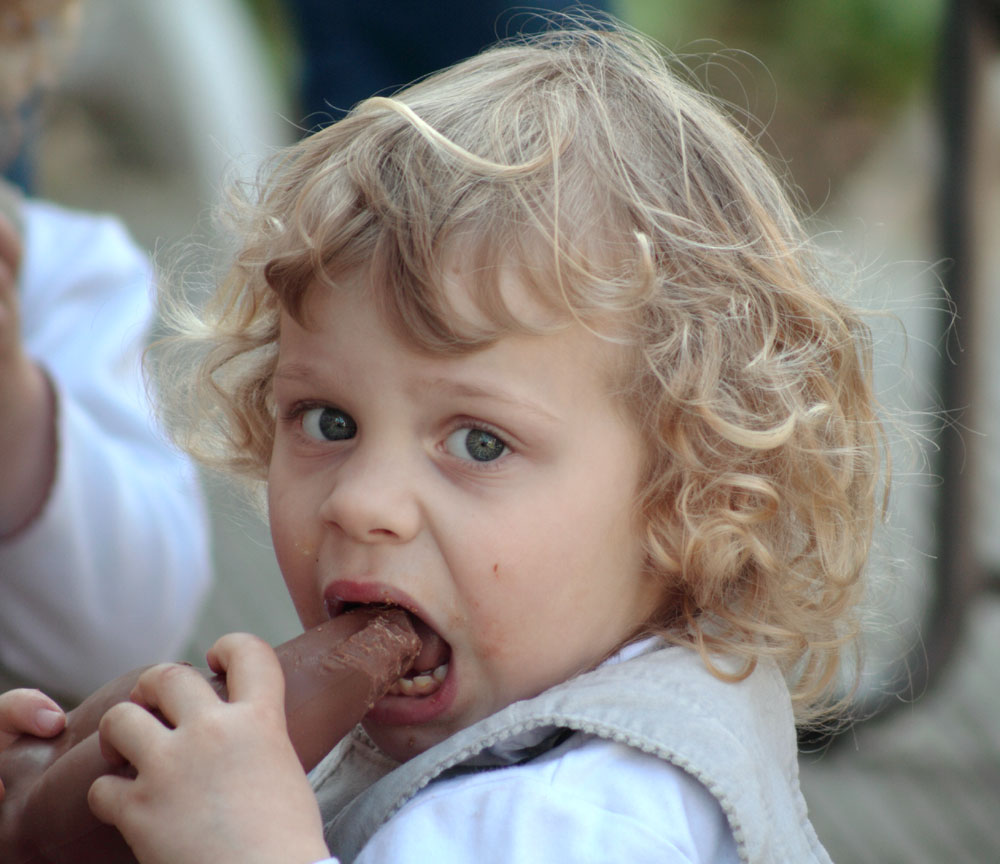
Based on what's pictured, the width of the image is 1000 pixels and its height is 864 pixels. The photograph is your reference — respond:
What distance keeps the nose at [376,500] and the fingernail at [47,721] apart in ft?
0.88

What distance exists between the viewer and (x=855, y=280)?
4.37 feet

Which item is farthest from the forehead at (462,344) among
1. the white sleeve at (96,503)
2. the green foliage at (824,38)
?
the green foliage at (824,38)

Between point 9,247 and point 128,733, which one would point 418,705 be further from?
point 9,247

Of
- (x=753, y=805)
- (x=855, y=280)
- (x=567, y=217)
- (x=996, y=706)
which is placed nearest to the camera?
(x=753, y=805)

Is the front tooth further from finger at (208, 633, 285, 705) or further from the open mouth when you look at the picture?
finger at (208, 633, 285, 705)

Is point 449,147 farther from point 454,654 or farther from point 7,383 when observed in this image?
point 7,383

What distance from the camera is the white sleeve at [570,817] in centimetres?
89

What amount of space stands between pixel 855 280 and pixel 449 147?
52 cm

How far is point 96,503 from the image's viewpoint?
186 centimetres

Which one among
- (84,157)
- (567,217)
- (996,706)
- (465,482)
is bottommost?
(996,706)

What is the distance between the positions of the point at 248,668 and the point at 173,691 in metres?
0.06

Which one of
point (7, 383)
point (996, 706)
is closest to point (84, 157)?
point (7, 383)

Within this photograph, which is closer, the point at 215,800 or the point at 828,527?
the point at 215,800

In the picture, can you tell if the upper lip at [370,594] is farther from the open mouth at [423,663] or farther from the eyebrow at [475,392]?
the eyebrow at [475,392]
